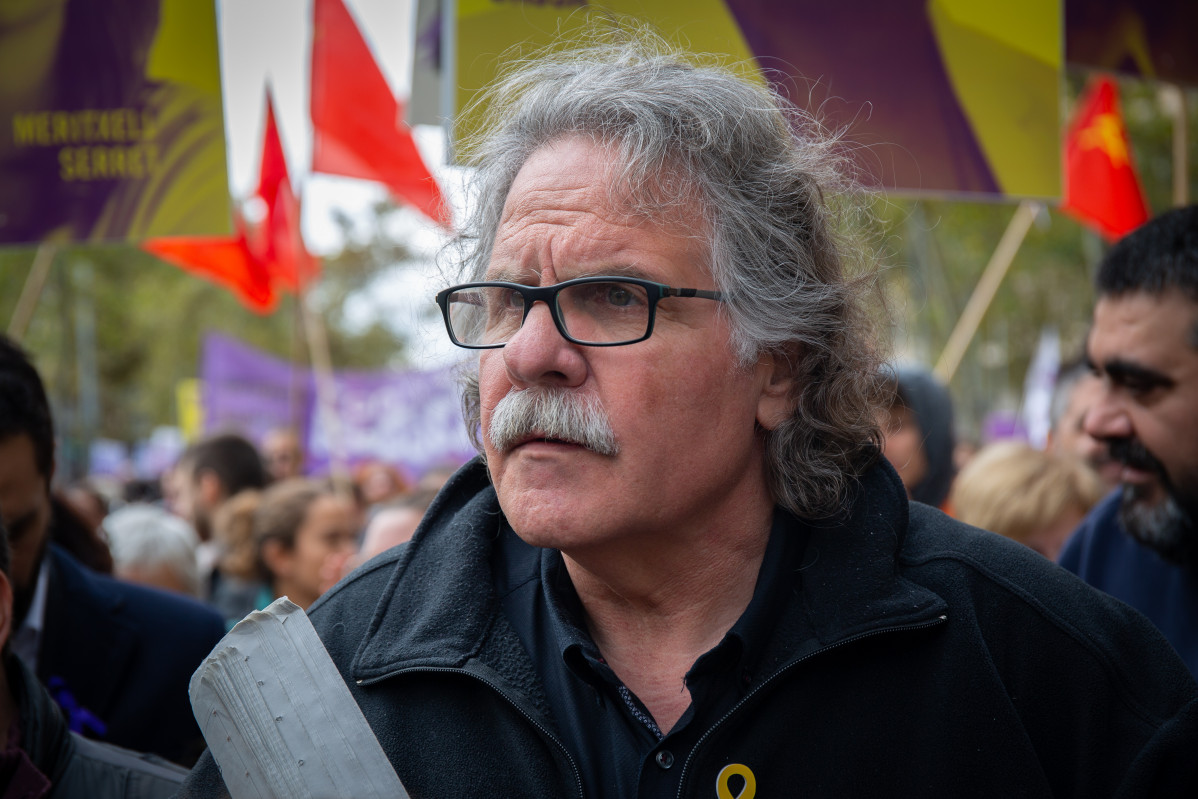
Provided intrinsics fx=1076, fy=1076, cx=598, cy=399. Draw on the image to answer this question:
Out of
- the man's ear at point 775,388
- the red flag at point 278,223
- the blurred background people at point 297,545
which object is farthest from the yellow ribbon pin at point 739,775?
the red flag at point 278,223

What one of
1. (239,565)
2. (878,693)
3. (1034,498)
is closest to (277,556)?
(239,565)

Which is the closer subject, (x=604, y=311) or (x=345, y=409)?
(x=604, y=311)

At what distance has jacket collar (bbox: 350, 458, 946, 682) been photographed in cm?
175

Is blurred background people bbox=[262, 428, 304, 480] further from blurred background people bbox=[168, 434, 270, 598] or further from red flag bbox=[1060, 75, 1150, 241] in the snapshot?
red flag bbox=[1060, 75, 1150, 241]

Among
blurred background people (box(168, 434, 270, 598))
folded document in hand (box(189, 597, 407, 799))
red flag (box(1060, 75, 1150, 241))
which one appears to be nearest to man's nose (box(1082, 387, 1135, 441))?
folded document in hand (box(189, 597, 407, 799))

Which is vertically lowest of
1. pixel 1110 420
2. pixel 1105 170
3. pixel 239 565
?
pixel 239 565

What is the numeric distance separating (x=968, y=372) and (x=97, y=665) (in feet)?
103

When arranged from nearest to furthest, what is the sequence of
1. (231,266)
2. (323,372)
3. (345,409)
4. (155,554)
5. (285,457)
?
(155,554)
(231,266)
(323,372)
(285,457)
(345,409)

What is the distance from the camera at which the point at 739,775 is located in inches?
65.0

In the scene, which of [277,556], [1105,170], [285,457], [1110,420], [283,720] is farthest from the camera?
[285,457]

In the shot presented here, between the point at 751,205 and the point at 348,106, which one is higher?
the point at 348,106

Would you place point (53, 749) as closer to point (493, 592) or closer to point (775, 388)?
point (493, 592)

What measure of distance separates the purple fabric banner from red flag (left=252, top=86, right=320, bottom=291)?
1.56 m

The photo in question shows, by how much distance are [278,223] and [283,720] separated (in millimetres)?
7818
